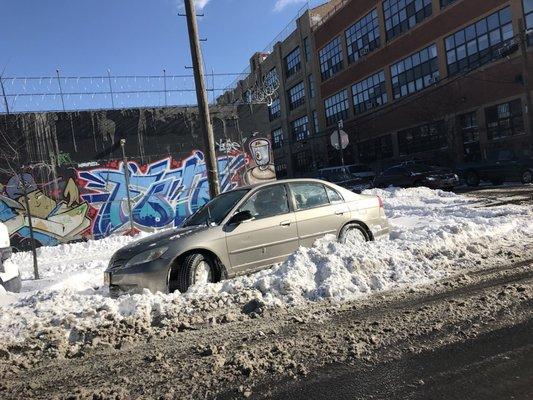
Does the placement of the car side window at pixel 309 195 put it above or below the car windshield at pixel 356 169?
below

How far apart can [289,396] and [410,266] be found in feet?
12.9

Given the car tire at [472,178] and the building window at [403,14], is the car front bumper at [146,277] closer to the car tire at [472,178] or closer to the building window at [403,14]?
the car tire at [472,178]

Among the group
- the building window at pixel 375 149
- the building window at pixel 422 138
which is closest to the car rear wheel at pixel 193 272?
the building window at pixel 422 138

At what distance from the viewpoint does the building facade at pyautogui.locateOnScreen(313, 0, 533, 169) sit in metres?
30.0

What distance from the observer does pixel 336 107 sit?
52.1 metres

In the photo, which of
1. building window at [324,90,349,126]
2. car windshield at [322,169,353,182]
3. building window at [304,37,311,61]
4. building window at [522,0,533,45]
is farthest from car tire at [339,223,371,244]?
building window at [304,37,311,61]

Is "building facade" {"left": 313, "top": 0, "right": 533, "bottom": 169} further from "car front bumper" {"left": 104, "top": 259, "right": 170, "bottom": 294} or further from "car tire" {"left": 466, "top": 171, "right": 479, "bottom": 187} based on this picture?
"car front bumper" {"left": 104, "top": 259, "right": 170, "bottom": 294}

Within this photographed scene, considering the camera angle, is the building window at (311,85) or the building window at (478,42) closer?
the building window at (478,42)

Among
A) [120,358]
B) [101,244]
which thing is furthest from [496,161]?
[120,358]

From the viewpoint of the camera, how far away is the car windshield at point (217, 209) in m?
7.81

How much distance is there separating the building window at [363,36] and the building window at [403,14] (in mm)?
1778

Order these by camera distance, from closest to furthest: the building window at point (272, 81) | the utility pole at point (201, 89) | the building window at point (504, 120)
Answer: the utility pole at point (201, 89) < the building window at point (272, 81) < the building window at point (504, 120)

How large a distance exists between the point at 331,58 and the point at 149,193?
130 ft

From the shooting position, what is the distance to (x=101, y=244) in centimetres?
1406
